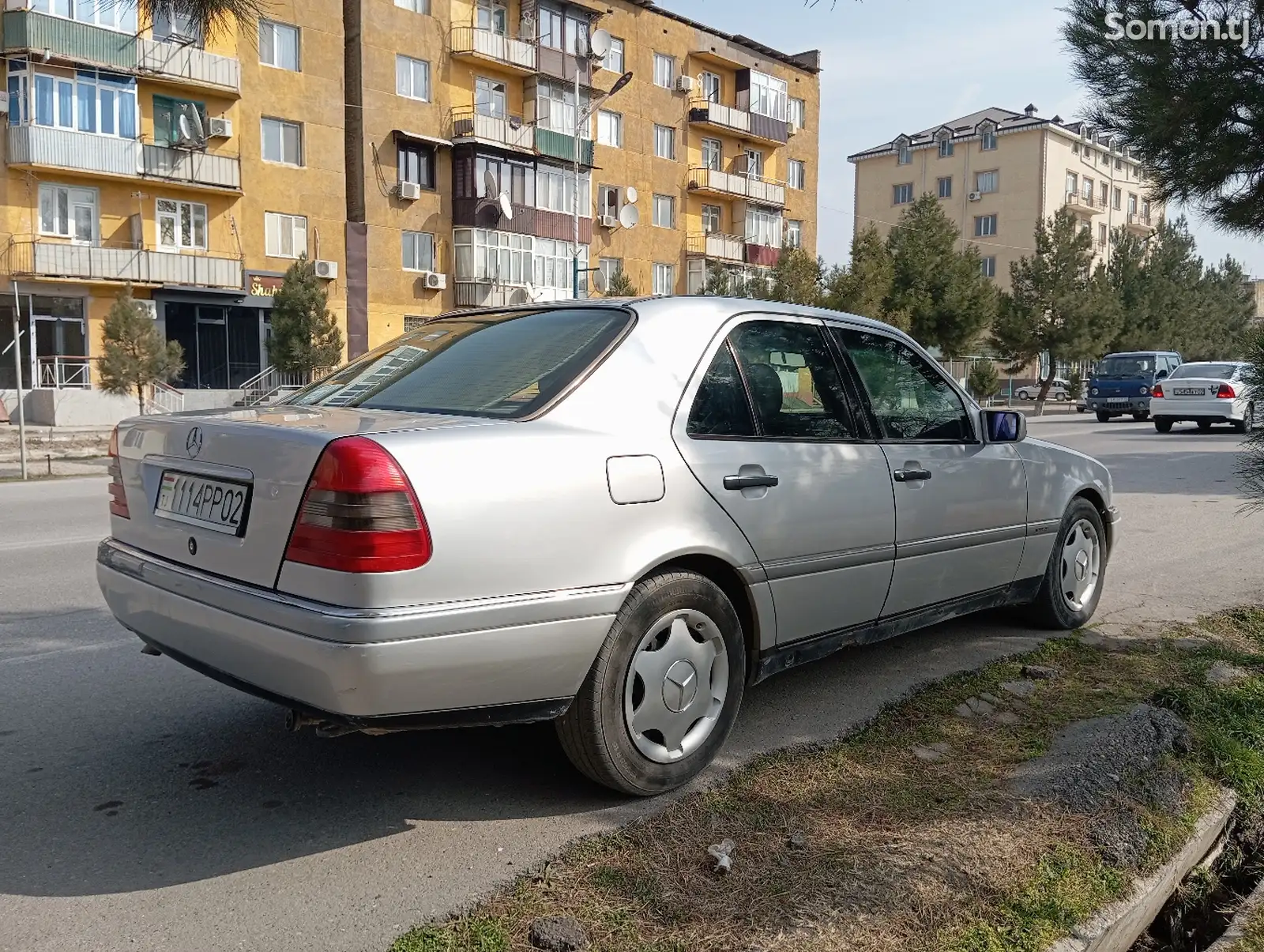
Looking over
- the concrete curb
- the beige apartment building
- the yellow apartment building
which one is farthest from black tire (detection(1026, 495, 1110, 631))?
the beige apartment building

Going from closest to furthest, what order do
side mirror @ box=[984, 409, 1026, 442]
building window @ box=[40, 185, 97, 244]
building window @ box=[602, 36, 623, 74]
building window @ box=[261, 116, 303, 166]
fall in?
1. side mirror @ box=[984, 409, 1026, 442]
2. building window @ box=[40, 185, 97, 244]
3. building window @ box=[261, 116, 303, 166]
4. building window @ box=[602, 36, 623, 74]

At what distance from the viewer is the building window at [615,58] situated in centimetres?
4259

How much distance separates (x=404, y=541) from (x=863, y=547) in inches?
78.1

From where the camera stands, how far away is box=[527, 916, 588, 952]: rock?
2.60 meters

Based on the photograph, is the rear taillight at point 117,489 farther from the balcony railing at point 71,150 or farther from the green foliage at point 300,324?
the balcony railing at point 71,150

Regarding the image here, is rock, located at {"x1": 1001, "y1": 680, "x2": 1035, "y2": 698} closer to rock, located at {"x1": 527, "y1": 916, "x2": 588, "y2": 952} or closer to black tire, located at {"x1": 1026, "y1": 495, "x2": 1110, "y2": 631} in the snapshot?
black tire, located at {"x1": 1026, "y1": 495, "x2": 1110, "y2": 631}

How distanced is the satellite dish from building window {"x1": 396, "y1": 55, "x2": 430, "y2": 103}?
20.1 feet

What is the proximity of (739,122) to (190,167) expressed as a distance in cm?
2469

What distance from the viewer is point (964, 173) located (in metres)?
71.2

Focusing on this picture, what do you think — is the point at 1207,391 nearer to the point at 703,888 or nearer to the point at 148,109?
the point at 703,888

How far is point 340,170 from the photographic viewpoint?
34938mm

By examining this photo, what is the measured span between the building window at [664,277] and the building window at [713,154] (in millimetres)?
4891

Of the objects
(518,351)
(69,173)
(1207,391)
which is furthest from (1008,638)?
(69,173)

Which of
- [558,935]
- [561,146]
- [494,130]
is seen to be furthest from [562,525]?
[561,146]
